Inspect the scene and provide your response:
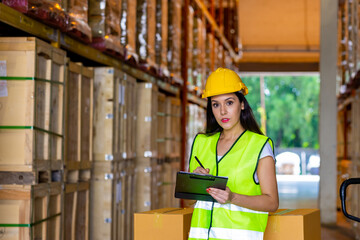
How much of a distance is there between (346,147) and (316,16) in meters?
10.3

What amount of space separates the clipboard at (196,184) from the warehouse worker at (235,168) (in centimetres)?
4

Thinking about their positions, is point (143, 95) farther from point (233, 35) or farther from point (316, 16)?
point (316, 16)

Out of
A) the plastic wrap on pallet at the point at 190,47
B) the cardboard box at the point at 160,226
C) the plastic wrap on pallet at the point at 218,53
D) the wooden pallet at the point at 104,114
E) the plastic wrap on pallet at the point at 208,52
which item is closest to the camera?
the cardboard box at the point at 160,226

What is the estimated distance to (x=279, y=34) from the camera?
24.3m

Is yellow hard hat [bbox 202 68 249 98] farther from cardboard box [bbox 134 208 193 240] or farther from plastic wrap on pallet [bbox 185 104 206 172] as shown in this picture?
plastic wrap on pallet [bbox 185 104 206 172]

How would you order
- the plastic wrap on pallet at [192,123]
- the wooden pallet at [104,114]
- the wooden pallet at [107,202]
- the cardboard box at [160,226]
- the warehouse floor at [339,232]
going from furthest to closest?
1. the plastic wrap on pallet at [192,123]
2. the warehouse floor at [339,232]
3. the wooden pallet at [104,114]
4. the wooden pallet at [107,202]
5. the cardboard box at [160,226]

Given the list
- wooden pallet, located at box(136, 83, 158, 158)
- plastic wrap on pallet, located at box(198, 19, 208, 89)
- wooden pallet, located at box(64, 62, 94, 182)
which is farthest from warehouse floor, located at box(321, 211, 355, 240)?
wooden pallet, located at box(64, 62, 94, 182)

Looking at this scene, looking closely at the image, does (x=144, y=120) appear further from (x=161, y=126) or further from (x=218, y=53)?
(x=218, y=53)

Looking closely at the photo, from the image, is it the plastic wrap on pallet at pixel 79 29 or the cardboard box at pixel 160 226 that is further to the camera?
the plastic wrap on pallet at pixel 79 29

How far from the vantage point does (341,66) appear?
39.4ft

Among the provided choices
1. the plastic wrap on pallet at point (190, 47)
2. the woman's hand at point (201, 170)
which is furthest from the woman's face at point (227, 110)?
the plastic wrap on pallet at point (190, 47)

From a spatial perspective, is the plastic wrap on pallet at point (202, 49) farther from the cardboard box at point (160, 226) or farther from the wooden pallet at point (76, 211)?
the cardboard box at point (160, 226)

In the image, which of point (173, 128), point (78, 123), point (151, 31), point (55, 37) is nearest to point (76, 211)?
point (78, 123)

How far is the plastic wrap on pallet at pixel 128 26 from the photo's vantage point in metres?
6.83
